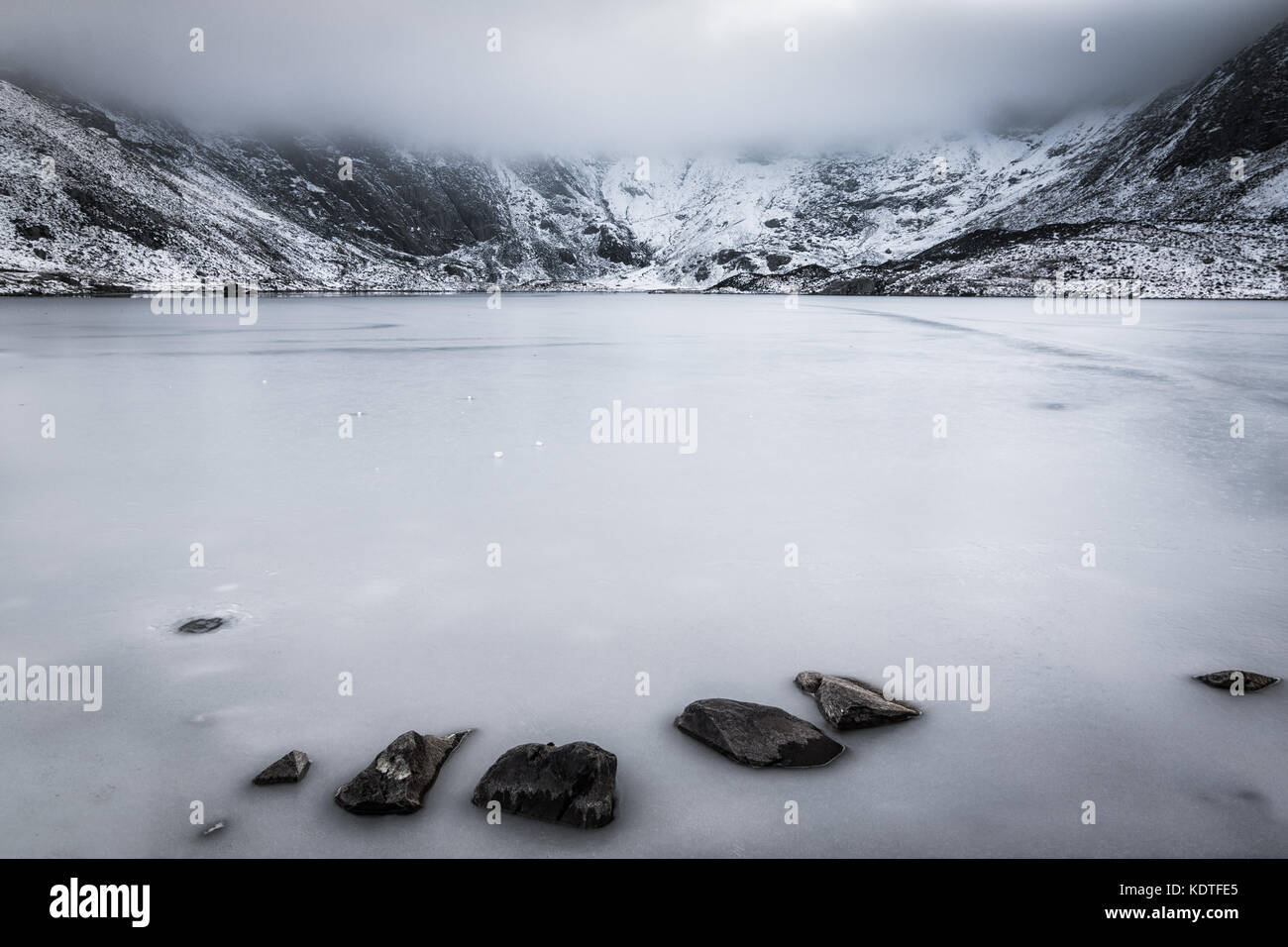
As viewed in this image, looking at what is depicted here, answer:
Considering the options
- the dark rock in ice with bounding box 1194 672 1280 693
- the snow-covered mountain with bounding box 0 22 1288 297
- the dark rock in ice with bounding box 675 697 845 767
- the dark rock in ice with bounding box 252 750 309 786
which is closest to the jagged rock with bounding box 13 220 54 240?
the snow-covered mountain with bounding box 0 22 1288 297

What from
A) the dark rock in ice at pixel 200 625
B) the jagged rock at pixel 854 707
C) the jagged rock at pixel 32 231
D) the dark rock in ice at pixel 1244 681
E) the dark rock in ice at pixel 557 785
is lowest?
the dark rock in ice at pixel 557 785

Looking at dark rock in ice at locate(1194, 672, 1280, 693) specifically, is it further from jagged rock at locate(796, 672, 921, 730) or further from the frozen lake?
jagged rock at locate(796, 672, 921, 730)

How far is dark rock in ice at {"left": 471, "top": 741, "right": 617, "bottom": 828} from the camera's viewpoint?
11.0 ft

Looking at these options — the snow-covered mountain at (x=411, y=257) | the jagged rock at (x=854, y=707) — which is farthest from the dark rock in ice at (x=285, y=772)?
the snow-covered mountain at (x=411, y=257)

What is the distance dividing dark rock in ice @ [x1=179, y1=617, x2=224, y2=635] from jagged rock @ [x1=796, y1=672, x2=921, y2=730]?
392 centimetres

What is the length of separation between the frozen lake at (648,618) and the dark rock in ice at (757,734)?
0.10 meters

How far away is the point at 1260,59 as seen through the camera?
14512 cm

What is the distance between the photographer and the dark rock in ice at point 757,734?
3.79 m

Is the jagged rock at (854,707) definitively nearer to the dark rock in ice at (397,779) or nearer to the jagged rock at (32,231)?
the dark rock in ice at (397,779)

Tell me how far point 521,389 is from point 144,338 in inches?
792

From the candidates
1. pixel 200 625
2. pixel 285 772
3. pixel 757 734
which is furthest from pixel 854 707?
pixel 200 625

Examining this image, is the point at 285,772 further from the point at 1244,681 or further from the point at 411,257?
the point at 411,257
